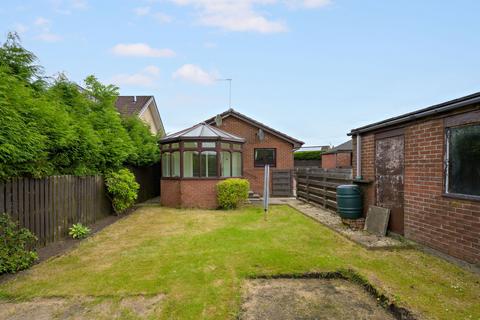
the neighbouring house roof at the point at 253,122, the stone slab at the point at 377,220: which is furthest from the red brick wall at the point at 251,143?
the stone slab at the point at 377,220

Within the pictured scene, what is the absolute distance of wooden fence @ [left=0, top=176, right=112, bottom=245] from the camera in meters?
4.79

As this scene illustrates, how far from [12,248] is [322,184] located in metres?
8.96

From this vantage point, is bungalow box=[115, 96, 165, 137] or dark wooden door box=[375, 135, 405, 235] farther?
bungalow box=[115, 96, 165, 137]

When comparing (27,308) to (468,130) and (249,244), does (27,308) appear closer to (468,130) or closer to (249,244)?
(249,244)

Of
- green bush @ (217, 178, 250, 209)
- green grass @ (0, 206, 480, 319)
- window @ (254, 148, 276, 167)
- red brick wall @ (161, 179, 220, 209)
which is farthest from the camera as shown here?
window @ (254, 148, 276, 167)

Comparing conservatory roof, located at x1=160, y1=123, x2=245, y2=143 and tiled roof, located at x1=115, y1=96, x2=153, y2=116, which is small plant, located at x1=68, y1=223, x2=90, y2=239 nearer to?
conservatory roof, located at x1=160, y1=123, x2=245, y2=143

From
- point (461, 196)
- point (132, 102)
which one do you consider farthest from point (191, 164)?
point (132, 102)

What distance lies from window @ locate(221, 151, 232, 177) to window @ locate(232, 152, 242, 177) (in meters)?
0.21

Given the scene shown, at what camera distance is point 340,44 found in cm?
1102

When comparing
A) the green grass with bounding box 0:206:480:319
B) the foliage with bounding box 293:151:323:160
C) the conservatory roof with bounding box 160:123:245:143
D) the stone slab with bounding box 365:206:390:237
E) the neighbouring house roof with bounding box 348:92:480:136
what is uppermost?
the conservatory roof with bounding box 160:123:245:143

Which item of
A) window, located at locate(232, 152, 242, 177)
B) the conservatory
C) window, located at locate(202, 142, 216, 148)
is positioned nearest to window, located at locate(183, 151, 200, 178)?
the conservatory

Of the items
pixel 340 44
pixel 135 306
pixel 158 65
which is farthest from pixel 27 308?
pixel 158 65

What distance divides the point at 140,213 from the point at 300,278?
7.55m

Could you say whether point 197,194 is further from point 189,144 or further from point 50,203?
point 50,203
